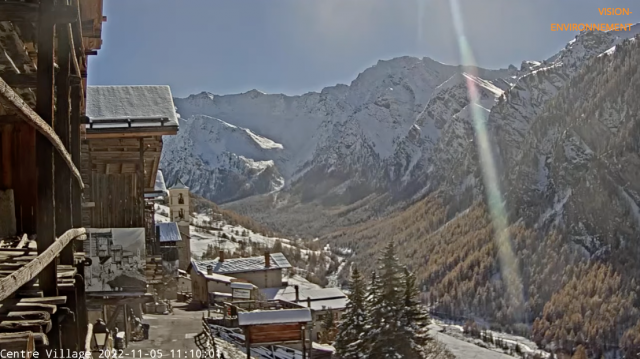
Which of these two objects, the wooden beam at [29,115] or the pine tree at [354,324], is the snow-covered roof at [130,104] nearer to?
the wooden beam at [29,115]

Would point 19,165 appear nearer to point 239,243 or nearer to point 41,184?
point 41,184

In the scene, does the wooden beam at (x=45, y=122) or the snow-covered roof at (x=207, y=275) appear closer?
the wooden beam at (x=45, y=122)

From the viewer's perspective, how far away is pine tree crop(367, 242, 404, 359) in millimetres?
25641

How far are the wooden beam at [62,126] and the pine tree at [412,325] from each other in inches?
885

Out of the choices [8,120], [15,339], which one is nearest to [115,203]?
[8,120]

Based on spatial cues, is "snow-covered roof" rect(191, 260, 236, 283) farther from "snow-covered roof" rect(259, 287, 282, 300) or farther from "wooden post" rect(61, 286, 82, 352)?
"wooden post" rect(61, 286, 82, 352)

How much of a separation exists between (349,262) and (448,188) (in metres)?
65.9

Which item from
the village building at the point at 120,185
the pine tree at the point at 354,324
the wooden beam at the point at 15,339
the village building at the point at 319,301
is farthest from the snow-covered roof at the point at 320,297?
the wooden beam at the point at 15,339

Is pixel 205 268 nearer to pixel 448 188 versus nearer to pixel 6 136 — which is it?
pixel 6 136

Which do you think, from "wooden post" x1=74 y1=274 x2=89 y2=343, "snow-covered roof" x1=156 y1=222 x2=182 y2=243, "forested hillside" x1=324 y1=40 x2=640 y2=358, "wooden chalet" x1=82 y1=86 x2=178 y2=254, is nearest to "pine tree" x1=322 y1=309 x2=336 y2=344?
"snow-covered roof" x1=156 y1=222 x2=182 y2=243

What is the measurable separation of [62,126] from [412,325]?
22768 mm

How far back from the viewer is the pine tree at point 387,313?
25641mm

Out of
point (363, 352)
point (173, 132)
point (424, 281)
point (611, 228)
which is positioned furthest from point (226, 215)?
point (173, 132)

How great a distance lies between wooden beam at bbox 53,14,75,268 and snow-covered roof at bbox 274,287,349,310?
37.0 m
